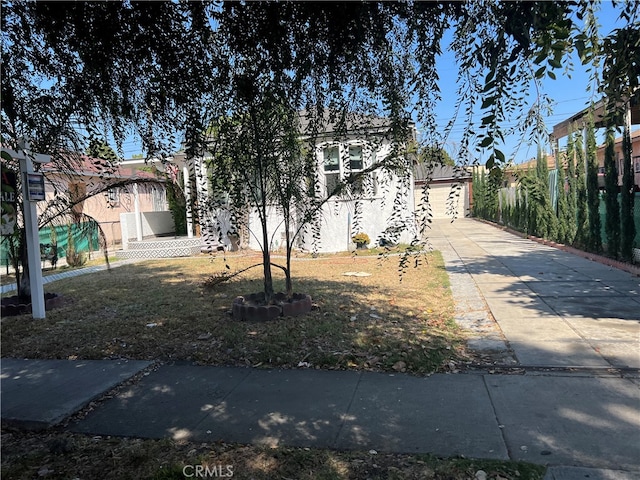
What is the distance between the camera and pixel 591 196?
1212 cm

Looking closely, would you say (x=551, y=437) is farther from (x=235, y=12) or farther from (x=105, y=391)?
(x=235, y=12)

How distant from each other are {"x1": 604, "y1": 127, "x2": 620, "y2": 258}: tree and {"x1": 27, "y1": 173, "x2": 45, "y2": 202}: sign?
11581mm

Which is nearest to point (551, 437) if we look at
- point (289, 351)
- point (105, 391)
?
point (289, 351)

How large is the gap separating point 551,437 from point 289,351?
2841 millimetres

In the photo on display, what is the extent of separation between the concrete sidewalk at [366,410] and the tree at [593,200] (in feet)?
29.5

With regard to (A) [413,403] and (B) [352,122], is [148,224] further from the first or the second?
(A) [413,403]

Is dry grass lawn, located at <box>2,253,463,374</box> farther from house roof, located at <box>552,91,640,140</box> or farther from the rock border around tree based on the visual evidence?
house roof, located at <box>552,91,640,140</box>

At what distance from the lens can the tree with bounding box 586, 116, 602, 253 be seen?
11812 millimetres

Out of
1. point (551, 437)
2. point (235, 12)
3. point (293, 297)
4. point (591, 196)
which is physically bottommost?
point (551, 437)

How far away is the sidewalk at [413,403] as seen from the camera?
3.20 m

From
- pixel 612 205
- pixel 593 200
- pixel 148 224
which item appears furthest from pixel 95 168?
pixel 148 224

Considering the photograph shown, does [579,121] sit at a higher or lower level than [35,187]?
higher

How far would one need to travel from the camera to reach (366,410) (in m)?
3.79

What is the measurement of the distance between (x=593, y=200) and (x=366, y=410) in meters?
11.0
